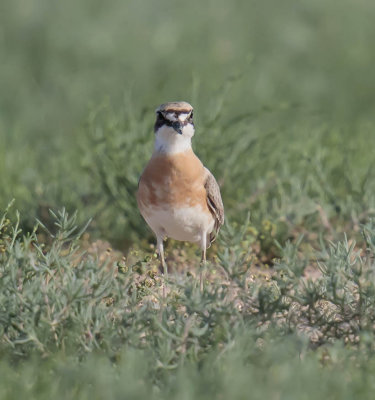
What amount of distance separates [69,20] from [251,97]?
245 centimetres

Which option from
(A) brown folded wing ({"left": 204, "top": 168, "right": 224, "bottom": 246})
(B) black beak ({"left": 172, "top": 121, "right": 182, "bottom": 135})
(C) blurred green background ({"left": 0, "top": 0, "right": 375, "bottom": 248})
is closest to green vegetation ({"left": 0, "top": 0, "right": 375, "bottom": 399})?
(C) blurred green background ({"left": 0, "top": 0, "right": 375, "bottom": 248})

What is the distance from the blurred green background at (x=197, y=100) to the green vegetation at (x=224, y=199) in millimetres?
21

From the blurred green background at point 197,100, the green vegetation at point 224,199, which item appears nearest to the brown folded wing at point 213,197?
the green vegetation at point 224,199

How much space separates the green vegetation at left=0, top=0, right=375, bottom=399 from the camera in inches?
149

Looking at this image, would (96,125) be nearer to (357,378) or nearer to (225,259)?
(225,259)

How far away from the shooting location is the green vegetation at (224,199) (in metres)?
3.79

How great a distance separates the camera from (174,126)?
209 inches

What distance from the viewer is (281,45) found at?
11.6 metres

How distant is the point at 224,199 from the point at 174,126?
1.52 m

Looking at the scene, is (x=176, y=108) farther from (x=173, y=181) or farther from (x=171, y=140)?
(x=173, y=181)

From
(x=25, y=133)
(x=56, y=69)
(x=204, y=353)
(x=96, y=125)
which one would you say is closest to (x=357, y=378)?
(x=204, y=353)

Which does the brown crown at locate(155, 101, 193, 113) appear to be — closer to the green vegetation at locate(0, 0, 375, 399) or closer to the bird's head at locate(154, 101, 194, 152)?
the bird's head at locate(154, 101, 194, 152)

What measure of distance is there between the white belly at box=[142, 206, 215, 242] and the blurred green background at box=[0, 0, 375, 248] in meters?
0.91

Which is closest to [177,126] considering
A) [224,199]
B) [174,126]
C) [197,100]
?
[174,126]
